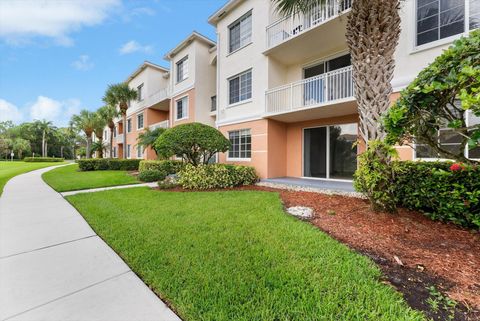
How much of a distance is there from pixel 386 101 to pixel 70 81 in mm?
36606

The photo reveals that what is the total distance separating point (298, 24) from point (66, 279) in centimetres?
1285

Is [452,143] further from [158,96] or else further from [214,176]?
[158,96]

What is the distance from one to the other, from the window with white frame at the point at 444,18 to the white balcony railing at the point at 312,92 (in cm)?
238

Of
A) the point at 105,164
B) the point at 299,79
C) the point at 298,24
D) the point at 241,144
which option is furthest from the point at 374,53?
the point at 105,164

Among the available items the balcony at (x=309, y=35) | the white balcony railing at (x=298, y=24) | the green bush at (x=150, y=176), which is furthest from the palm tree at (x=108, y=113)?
the balcony at (x=309, y=35)

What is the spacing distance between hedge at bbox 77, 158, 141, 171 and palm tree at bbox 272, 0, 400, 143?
2138cm

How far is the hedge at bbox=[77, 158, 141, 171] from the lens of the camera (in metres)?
20.2

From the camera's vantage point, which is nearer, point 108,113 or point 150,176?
point 150,176

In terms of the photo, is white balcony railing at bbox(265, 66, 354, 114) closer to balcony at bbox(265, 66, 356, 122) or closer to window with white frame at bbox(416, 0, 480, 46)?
balcony at bbox(265, 66, 356, 122)

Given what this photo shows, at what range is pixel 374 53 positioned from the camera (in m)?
5.39

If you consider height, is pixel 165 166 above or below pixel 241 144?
below

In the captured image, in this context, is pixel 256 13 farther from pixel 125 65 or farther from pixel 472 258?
pixel 125 65

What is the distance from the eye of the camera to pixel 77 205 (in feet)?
23.3

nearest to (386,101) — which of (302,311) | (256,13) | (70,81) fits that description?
(302,311)
